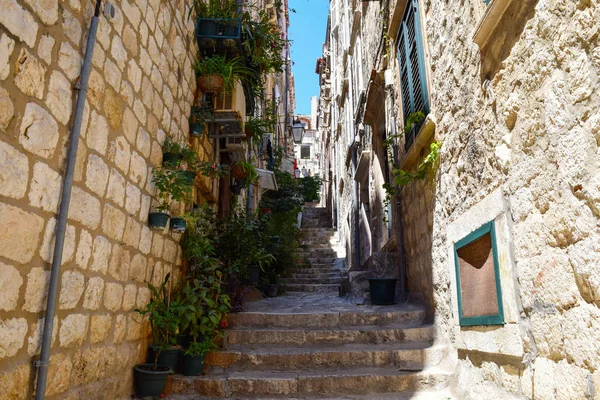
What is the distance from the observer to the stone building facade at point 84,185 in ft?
6.75

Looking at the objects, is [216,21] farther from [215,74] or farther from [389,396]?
[389,396]

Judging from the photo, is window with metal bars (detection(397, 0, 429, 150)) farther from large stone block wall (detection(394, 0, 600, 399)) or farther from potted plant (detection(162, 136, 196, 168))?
potted plant (detection(162, 136, 196, 168))

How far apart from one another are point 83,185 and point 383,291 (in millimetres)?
3933

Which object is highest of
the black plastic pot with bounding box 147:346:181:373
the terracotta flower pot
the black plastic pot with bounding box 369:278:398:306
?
the terracotta flower pot

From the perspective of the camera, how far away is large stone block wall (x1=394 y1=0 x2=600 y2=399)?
186cm

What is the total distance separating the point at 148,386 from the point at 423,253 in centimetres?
295

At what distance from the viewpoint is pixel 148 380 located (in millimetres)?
3455

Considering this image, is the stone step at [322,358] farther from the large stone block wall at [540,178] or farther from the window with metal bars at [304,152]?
the window with metal bars at [304,152]

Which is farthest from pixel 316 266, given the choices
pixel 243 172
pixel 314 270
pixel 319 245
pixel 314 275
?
pixel 243 172

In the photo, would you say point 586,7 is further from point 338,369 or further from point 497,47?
point 338,369

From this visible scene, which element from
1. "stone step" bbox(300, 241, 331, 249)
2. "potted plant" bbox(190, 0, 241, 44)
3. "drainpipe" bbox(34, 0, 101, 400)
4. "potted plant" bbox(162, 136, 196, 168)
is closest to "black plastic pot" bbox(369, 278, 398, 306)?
"potted plant" bbox(162, 136, 196, 168)

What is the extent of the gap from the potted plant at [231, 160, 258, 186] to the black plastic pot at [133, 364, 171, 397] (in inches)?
136

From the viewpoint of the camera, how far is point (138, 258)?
3539 millimetres

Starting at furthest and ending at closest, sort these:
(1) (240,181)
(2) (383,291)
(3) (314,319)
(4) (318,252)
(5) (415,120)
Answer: (4) (318,252)
(1) (240,181)
(2) (383,291)
(3) (314,319)
(5) (415,120)
